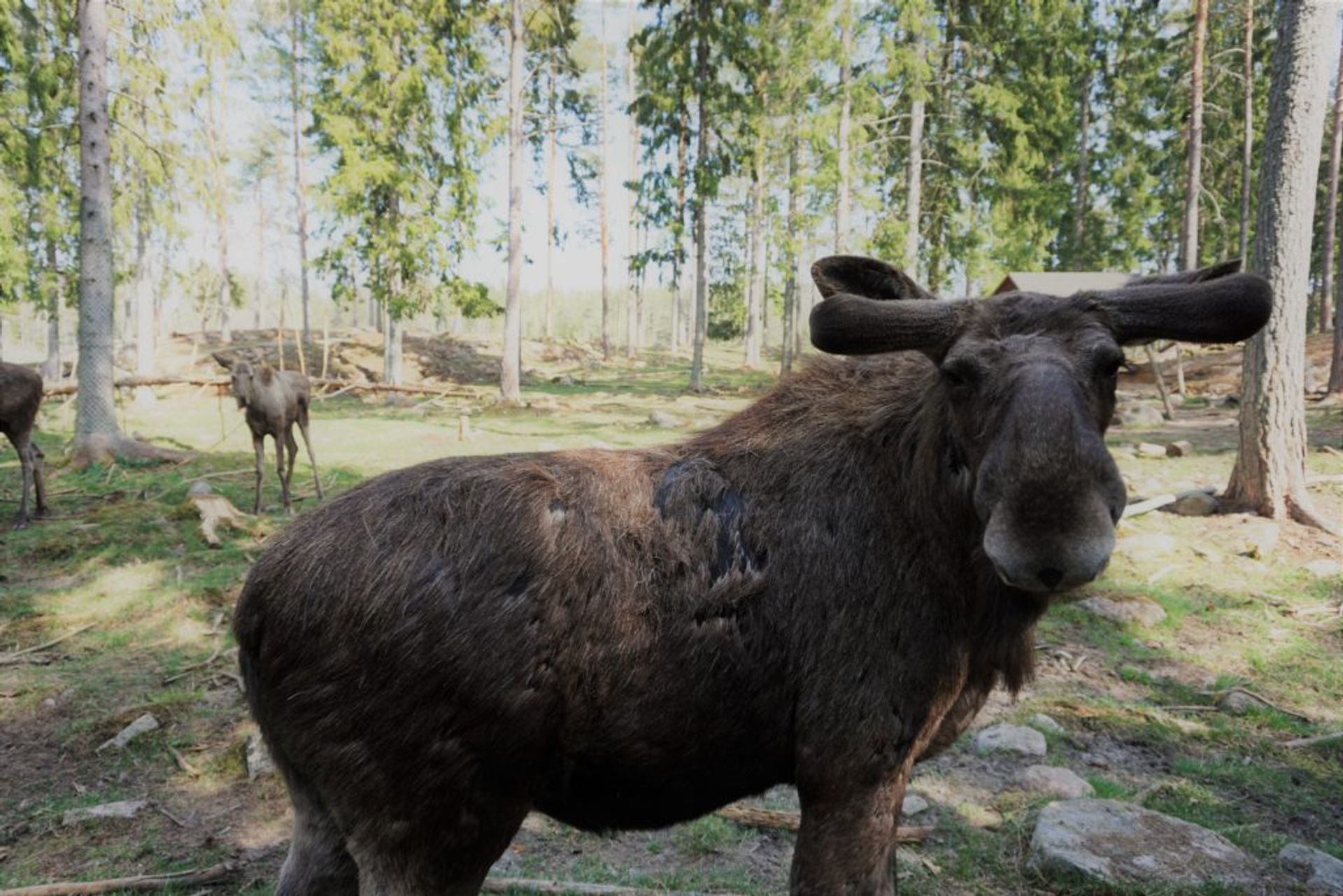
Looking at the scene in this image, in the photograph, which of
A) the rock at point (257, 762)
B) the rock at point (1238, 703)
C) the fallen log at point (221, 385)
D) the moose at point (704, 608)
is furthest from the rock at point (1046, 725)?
the fallen log at point (221, 385)

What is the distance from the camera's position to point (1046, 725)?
211 inches

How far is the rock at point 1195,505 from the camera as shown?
369 inches

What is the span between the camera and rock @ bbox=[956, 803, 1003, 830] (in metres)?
4.21

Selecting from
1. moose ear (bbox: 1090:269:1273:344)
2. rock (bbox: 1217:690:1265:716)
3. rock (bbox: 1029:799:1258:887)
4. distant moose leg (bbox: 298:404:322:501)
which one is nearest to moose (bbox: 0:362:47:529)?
distant moose leg (bbox: 298:404:322:501)

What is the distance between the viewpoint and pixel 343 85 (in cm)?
2203

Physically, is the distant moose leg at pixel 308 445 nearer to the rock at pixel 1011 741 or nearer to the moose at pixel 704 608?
the rock at pixel 1011 741

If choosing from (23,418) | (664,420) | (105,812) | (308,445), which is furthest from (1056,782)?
(664,420)

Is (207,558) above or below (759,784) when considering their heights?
below

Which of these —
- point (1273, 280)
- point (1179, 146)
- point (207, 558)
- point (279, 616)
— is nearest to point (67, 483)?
point (207, 558)

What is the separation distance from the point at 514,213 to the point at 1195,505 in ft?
60.9

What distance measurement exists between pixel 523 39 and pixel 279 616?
2347 centimetres

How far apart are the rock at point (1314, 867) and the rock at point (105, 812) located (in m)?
5.98

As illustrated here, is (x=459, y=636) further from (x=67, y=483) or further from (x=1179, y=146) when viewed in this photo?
(x=1179, y=146)

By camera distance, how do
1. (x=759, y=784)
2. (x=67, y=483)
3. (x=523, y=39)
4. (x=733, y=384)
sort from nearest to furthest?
1. (x=759, y=784)
2. (x=67, y=483)
3. (x=523, y=39)
4. (x=733, y=384)
